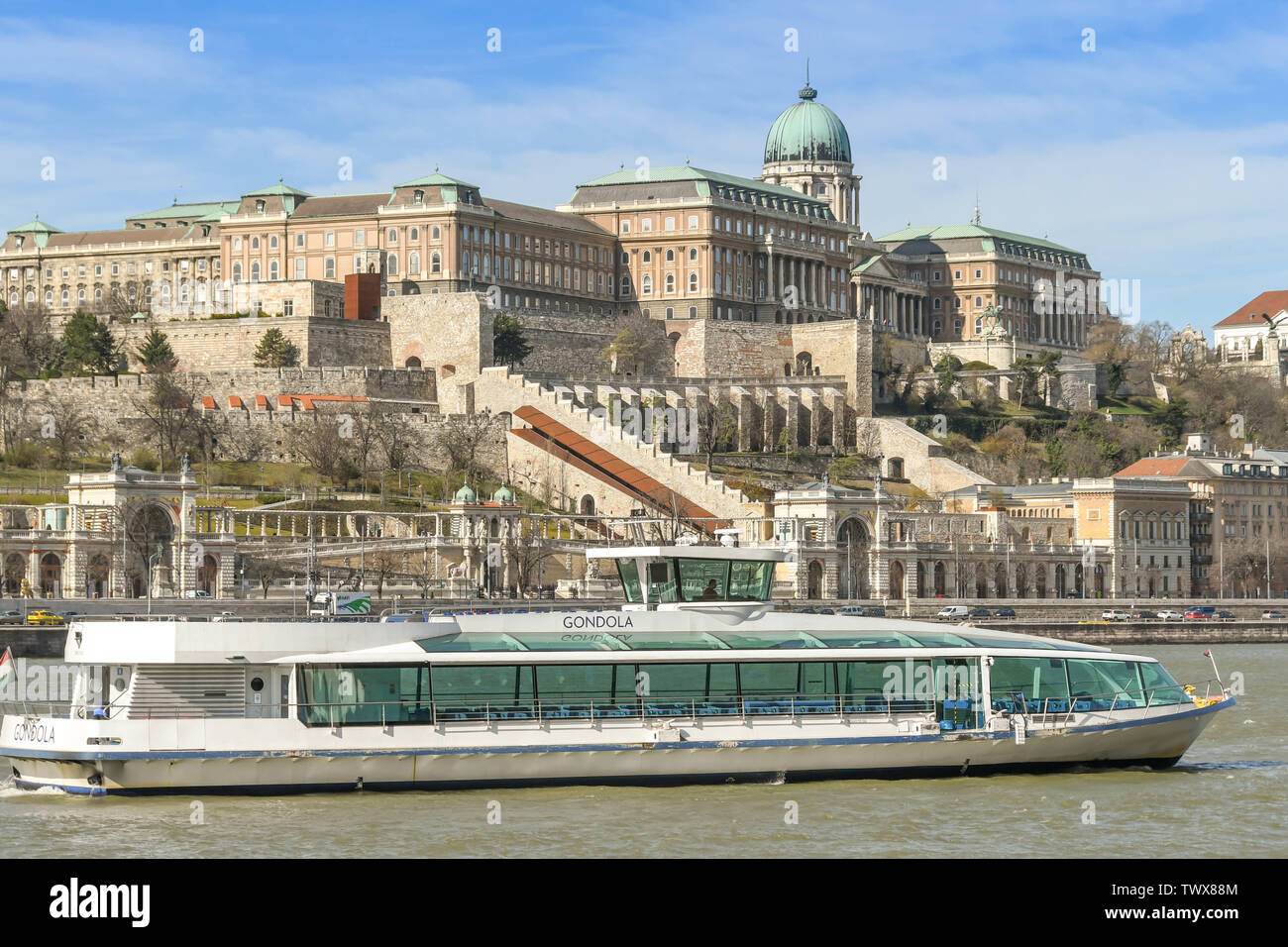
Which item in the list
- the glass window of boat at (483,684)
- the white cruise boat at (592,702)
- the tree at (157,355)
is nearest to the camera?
the white cruise boat at (592,702)

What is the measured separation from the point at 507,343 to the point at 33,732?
4207 inches

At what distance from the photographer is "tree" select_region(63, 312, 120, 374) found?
13975 centimetres

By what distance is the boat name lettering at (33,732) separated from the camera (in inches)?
1630

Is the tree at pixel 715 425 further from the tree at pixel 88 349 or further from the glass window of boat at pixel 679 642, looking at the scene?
the glass window of boat at pixel 679 642

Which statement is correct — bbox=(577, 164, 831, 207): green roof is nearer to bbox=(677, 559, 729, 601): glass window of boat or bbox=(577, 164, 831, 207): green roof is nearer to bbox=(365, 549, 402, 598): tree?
bbox=(365, 549, 402, 598): tree

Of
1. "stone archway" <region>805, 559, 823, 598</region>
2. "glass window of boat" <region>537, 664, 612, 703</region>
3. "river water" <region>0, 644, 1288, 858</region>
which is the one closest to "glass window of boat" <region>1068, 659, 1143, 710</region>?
"river water" <region>0, 644, 1288, 858</region>

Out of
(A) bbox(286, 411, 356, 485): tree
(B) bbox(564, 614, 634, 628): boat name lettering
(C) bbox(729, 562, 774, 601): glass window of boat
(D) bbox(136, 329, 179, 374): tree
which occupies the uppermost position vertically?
(D) bbox(136, 329, 179, 374): tree

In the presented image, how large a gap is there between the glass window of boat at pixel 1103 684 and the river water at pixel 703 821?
1.71m

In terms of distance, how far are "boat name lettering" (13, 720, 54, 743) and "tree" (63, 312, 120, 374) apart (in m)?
100.0

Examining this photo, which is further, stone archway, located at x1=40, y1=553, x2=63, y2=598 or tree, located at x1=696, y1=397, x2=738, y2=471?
tree, located at x1=696, y1=397, x2=738, y2=471

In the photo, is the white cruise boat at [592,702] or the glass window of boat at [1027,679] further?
the glass window of boat at [1027,679]

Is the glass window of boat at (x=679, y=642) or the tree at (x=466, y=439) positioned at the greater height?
the tree at (x=466, y=439)

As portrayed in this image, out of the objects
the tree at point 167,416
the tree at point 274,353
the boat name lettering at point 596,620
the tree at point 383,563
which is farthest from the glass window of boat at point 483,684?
the tree at point 274,353

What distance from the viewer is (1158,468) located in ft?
467
